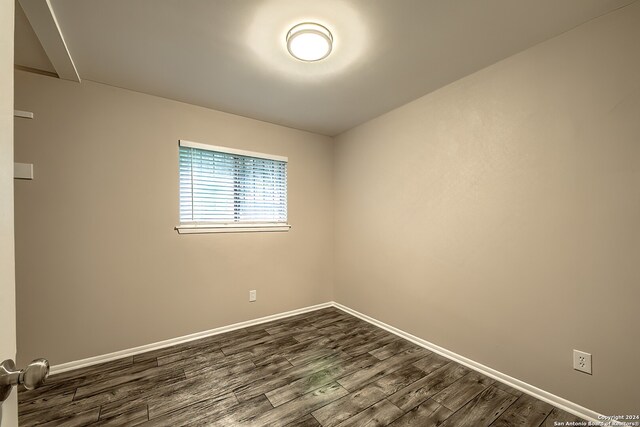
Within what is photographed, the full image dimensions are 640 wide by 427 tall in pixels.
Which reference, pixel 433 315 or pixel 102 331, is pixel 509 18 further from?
pixel 102 331

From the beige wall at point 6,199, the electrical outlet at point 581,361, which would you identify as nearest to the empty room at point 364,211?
the electrical outlet at point 581,361

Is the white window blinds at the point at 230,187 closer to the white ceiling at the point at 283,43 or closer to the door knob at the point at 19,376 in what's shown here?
the white ceiling at the point at 283,43

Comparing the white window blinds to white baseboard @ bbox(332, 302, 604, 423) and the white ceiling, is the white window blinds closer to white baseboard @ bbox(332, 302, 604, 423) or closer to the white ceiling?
the white ceiling

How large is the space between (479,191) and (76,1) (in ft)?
9.40

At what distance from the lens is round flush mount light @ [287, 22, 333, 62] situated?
1627 millimetres

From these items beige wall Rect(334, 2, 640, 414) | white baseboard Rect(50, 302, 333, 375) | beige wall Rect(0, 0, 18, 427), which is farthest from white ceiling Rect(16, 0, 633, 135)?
white baseboard Rect(50, 302, 333, 375)

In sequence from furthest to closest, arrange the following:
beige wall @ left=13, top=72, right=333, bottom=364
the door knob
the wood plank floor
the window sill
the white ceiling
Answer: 1. the window sill
2. beige wall @ left=13, top=72, right=333, bottom=364
3. the wood plank floor
4. the white ceiling
5. the door knob

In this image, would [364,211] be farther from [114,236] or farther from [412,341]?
[114,236]

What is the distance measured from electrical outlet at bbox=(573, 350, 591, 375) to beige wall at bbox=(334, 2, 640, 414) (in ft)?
0.12

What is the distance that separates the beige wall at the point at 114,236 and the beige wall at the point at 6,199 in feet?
6.68

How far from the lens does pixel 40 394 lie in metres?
1.82

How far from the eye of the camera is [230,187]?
2.95 m

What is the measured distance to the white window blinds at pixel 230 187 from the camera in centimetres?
268

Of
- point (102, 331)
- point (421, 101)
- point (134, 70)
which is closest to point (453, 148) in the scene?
point (421, 101)
